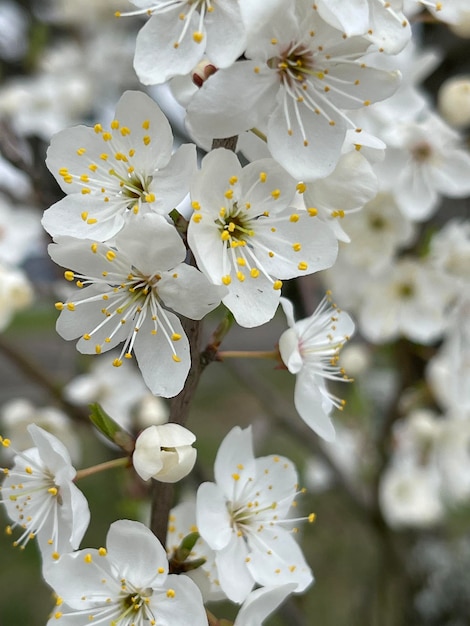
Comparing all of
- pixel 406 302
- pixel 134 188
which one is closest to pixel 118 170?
pixel 134 188

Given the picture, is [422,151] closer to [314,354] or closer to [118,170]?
[314,354]

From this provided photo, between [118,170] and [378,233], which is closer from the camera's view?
[118,170]

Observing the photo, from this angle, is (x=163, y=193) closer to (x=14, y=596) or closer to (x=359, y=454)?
(x=359, y=454)

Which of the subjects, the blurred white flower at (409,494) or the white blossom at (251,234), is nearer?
the white blossom at (251,234)

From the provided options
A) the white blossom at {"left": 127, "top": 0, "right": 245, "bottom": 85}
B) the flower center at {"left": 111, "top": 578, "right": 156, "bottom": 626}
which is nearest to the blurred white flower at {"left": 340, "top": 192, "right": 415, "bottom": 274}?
the white blossom at {"left": 127, "top": 0, "right": 245, "bottom": 85}

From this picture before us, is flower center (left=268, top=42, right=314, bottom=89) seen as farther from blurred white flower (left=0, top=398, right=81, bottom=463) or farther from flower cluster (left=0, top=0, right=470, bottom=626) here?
blurred white flower (left=0, top=398, right=81, bottom=463)

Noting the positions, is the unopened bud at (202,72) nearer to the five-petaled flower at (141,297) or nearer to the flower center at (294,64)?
the flower center at (294,64)

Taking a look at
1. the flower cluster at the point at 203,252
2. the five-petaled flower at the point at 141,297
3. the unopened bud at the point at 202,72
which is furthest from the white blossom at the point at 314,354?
the unopened bud at the point at 202,72

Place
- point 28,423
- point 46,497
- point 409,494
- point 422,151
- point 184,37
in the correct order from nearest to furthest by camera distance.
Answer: point 184,37
point 46,497
point 422,151
point 28,423
point 409,494
